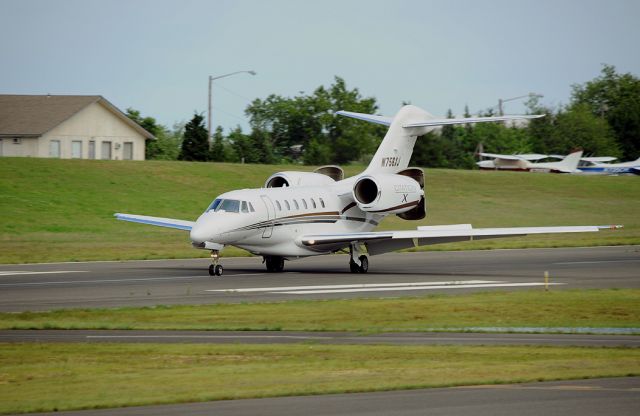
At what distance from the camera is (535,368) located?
1697 cm

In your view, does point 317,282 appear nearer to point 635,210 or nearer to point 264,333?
point 264,333

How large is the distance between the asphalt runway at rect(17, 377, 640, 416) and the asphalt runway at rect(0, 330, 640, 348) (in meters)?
5.04

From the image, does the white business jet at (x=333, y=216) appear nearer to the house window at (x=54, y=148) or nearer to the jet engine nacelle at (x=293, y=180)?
the jet engine nacelle at (x=293, y=180)

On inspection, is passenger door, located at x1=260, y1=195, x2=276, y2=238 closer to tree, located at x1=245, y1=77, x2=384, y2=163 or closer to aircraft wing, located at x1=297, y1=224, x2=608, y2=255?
aircraft wing, located at x1=297, y1=224, x2=608, y2=255

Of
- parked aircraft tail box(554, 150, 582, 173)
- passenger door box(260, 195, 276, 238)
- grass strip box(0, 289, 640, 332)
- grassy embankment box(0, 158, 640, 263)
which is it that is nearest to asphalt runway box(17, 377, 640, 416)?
grass strip box(0, 289, 640, 332)

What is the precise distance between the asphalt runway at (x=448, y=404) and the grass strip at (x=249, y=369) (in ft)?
1.46

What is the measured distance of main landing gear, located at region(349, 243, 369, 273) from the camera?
3556cm

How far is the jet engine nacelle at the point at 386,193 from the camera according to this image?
3606 centimetres

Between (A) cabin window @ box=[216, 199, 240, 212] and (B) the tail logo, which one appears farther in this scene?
(B) the tail logo

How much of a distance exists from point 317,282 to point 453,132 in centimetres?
8235

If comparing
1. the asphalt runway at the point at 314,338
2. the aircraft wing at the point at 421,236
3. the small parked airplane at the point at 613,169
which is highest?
the small parked airplane at the point at 613,169

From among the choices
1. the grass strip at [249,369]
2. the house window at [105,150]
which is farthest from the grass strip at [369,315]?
the house window at [105,150]

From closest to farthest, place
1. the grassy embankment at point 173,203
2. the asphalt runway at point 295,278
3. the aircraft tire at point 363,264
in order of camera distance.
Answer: the asphalt runway at point 295,278
the aircraft tire at point 363,264
the grassy embankment at point 173,203

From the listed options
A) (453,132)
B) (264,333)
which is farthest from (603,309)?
(453,132)
